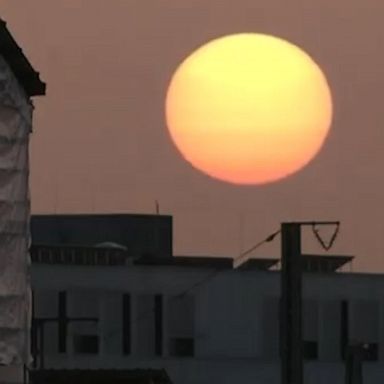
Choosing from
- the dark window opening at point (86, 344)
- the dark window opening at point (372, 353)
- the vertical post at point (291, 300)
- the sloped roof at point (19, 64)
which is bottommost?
the dark window opening at point (372, 353)

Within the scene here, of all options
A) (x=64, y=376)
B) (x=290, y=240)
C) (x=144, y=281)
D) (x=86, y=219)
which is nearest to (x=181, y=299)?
(x=144, y=281)

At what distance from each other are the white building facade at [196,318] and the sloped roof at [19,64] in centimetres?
6909

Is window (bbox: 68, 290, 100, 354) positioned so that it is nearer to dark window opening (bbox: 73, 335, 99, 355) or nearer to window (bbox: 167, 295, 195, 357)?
dark window opening (bbox: 73, 335, 99, 355)

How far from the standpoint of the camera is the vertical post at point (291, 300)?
255ft

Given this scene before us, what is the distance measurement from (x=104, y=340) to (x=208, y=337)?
6.04 metres

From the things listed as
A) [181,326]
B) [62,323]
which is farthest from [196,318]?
[62,323]

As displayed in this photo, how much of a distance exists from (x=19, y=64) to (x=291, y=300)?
1820 cm

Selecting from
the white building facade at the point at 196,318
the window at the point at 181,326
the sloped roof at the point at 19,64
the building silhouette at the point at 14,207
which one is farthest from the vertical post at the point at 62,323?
the building silhouette at the point at 14,207

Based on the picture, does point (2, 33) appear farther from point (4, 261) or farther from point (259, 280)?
point (259, 280)

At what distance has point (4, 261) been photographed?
61062 millimetres

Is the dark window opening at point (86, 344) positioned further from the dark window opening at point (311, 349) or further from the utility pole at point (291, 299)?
the utility pole at point (291, 299)

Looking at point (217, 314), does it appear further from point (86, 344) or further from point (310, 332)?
point (86, 344)

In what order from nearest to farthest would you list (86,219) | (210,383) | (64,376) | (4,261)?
(4,261) < (64,376) < (210,383) < (86,219)

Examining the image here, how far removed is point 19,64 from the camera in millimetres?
62562
